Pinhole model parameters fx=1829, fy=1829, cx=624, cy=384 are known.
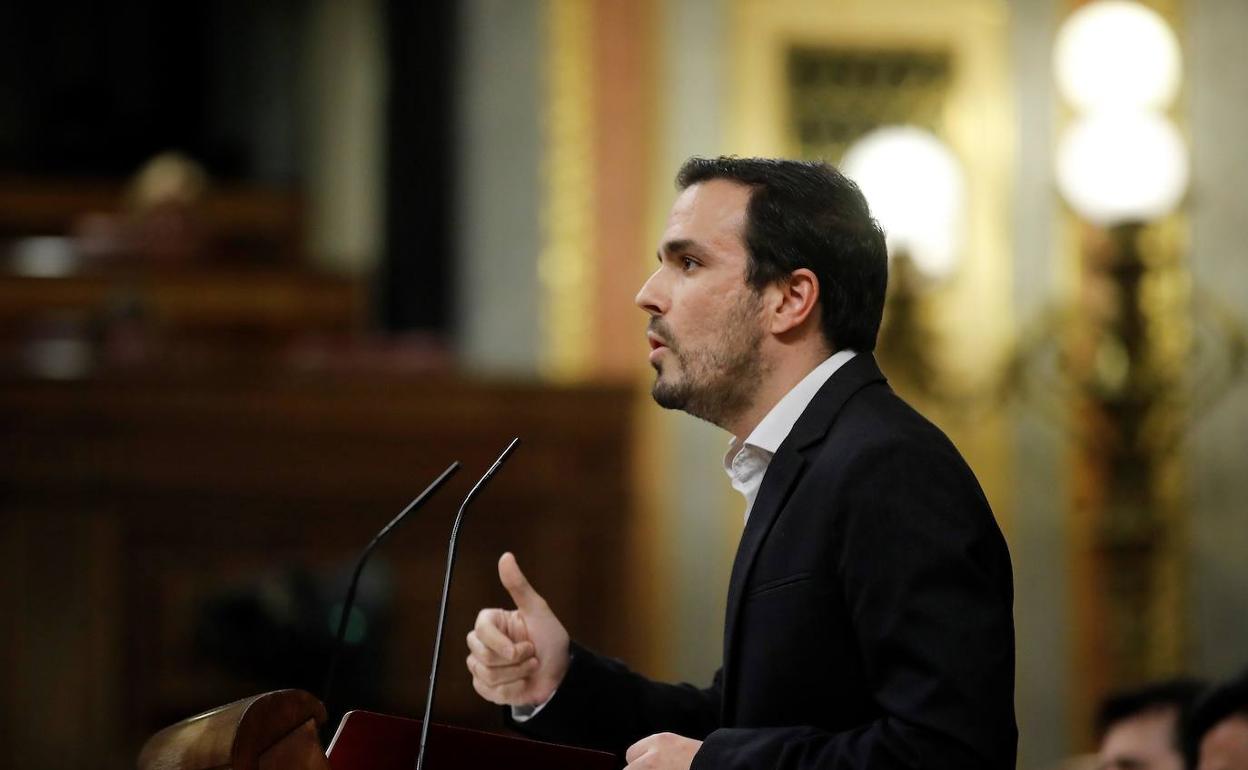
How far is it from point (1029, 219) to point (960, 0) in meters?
0.85

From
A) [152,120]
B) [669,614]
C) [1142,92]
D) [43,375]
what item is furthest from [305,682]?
[152,120]

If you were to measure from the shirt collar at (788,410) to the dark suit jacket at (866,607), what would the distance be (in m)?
0.03

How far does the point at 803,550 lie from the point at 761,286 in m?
0.30

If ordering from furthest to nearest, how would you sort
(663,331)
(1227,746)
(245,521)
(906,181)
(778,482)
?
(906,181) < (245,521) < (1227,746) < (663,331) < (778,482)

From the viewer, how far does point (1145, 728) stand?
2967 millimetres

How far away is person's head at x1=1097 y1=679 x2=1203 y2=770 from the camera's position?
292cm

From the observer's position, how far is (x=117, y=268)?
7.42 meters

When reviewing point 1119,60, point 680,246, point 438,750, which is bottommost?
point 438,750

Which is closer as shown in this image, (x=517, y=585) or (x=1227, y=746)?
(x=517, y=585)

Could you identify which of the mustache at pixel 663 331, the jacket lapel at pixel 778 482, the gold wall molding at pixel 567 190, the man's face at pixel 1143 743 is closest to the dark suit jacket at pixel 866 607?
the jacket lapel at pixel 778 482

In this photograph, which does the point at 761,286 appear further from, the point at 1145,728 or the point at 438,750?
the point at 1145,728

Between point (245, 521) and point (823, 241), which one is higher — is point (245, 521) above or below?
below

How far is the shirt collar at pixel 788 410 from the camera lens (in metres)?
1.84

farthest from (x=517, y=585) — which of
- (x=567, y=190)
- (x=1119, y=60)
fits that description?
(x=567, y=190)
